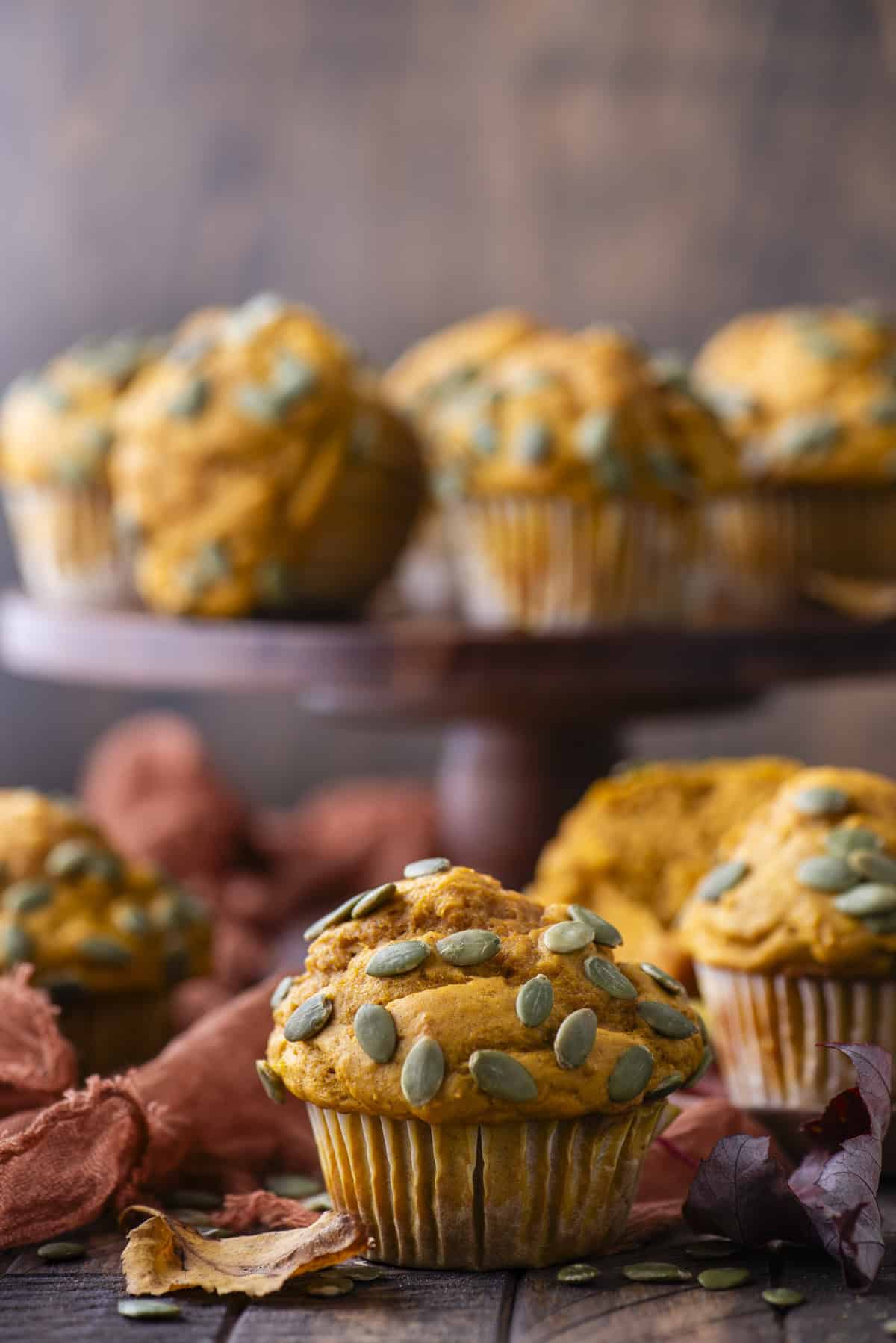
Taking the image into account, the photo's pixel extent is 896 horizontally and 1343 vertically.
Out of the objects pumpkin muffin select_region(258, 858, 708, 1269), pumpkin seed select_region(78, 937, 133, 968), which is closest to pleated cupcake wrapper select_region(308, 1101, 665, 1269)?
pumpkin muffin select_region(258, 858, 708, 1269)

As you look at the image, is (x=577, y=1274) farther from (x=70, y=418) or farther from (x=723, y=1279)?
(x=70, y=418)

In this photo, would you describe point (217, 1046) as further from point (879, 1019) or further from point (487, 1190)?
point (879, 1019)

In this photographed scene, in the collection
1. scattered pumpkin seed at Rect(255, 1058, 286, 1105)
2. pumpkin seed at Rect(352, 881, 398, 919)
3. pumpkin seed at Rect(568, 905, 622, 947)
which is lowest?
scattered pumpkin seed at Rect(255, 1058, 286, 1105)

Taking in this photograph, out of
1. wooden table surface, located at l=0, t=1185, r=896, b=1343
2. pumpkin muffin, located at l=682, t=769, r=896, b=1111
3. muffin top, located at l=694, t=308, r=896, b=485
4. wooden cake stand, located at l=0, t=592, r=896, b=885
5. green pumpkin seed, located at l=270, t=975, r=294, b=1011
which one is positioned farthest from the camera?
muffin top, located at l=694, t=308, r=896, b=485

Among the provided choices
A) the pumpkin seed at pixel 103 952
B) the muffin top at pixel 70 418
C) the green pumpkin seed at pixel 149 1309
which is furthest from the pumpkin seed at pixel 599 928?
the muffin top at pixel 70 418

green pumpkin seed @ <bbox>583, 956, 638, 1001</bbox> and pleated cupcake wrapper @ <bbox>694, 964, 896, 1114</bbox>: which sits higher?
green pumpkin seed @ <bbox>583, 956, 638, 1001</bbox>

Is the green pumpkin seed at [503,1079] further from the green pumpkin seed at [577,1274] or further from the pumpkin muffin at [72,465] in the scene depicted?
the pumpkin muffin at [72,465]

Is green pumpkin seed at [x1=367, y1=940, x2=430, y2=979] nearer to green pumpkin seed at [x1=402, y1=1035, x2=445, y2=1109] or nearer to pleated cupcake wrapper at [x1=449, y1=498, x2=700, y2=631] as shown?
green pumpkin seed at [x1=402, y1=1035, x2=445, y2=1109]
